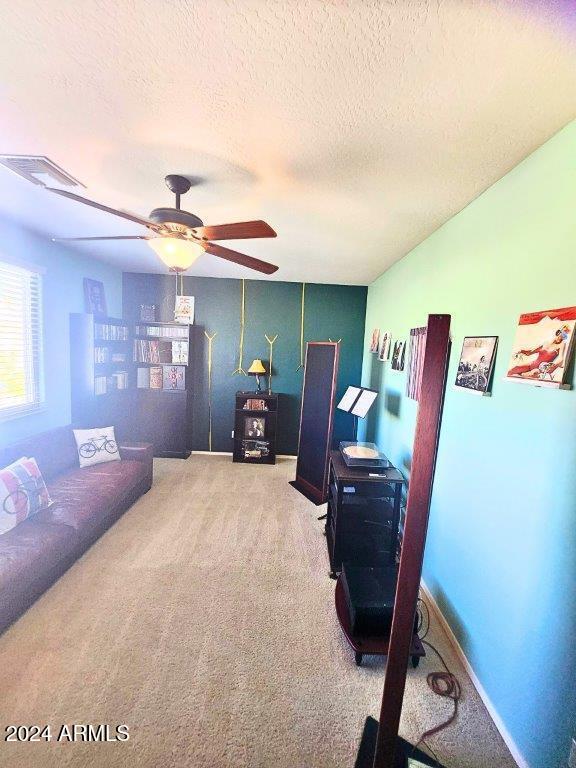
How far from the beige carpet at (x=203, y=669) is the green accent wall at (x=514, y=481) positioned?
1.04 feet

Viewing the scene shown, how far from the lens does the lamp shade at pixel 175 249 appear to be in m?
1.65

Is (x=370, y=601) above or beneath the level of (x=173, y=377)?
beneath

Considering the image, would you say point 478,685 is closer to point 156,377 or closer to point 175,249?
point 175,249

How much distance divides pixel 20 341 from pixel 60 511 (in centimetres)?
170

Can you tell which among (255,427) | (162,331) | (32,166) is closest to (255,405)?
(255,427)

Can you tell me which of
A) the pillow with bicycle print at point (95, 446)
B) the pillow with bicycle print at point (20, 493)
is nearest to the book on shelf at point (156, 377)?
the pillow with bicycle print at point (95, 446)

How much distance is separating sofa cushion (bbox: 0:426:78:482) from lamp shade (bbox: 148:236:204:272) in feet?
6.44

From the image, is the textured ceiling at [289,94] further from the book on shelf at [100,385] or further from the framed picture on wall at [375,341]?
the book on shelf at [100,385]

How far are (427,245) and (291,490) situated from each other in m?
2.72

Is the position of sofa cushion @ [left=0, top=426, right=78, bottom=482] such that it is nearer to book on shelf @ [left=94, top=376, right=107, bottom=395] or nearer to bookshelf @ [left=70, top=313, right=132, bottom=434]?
bookshelf @ [left=70, top=313, right=132, bottom=434]

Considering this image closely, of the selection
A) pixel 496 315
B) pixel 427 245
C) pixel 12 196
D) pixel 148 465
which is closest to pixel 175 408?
pixel 148 465

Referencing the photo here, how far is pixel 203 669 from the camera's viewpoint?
4.94 ft

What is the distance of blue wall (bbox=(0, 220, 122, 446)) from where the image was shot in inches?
107

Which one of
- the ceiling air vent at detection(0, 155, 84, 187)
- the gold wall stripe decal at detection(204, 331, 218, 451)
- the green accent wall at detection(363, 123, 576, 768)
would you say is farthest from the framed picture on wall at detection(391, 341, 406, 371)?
the ceiling air vent at detection(0, 155, 84, 187)
